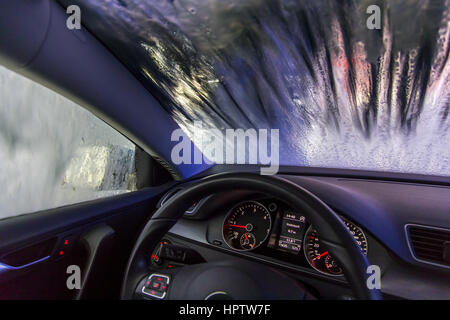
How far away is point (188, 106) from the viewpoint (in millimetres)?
2262

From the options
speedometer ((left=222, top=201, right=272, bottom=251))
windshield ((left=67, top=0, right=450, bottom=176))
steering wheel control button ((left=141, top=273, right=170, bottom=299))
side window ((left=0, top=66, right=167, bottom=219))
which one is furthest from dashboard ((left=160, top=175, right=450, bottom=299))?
side window ((left=0, top=66, right=167, bottom=219))

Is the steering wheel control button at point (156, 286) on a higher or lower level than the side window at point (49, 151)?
lower

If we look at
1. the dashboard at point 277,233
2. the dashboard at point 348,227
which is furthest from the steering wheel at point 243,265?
the dashboard at point 277,233

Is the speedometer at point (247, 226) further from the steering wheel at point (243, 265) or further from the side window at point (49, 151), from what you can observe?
the side window at point (49, 151)

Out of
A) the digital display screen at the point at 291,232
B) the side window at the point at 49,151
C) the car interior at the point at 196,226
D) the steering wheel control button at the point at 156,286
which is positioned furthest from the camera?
the digital display screen at the point at 291,232

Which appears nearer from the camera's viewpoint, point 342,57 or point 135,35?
point 342,57

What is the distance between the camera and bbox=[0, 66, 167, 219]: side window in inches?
60.9

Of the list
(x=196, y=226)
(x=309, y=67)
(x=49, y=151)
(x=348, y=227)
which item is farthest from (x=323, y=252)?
(x=49, y=151)

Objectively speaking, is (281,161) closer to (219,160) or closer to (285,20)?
(219,160)

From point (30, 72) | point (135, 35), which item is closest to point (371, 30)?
point (135, 35)

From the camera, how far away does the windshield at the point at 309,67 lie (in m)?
1.34

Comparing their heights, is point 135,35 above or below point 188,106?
above

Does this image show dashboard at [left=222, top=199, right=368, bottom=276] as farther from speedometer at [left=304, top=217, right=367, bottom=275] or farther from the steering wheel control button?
the steering wheel control button

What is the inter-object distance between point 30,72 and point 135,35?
54 centimetres
